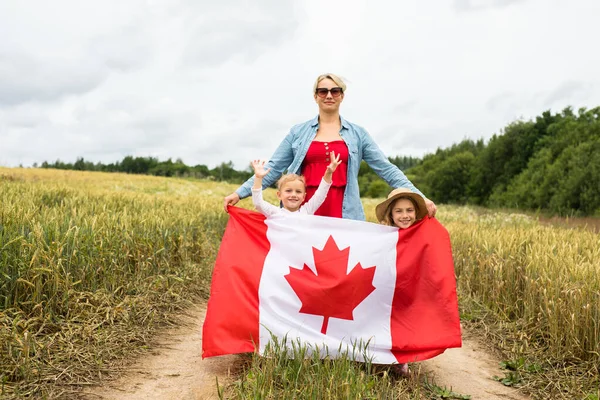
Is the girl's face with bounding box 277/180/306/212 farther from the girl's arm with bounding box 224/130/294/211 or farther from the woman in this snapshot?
the girl's arm with bounding box 224/130/294/211

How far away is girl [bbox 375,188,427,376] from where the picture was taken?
456cm

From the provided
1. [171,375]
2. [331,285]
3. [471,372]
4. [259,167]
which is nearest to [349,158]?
[259,167]

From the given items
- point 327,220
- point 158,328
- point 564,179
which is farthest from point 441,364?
point 564,179

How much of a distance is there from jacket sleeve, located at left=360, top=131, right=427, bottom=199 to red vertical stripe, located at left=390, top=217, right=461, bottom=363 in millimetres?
537

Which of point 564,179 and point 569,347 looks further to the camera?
point 564,179

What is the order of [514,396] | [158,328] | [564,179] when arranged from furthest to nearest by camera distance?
[564,179]
[158,328]
[514,396]

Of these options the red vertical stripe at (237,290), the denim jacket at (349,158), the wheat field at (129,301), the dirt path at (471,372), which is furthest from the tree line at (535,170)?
the red vertical stripe at (237,290)

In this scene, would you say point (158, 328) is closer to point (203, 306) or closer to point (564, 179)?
point (203, 306)

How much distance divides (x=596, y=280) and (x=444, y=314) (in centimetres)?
176

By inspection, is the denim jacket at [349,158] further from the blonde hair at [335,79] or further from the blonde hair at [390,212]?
the blonde hair at [335,79]

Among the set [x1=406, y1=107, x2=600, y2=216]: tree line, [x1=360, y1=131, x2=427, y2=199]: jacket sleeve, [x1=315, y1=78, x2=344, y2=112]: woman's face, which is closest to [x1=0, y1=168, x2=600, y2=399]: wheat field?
[x1=360, y1=131, x2=427, y2=199]: jacket sleeve

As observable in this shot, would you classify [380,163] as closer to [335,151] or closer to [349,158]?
[349,158]

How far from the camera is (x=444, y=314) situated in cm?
427

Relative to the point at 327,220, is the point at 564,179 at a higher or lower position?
higher
